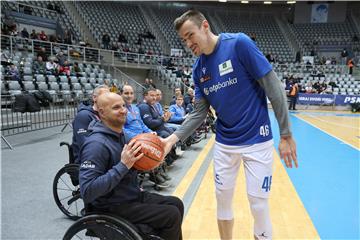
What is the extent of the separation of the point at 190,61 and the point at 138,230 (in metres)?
17.4

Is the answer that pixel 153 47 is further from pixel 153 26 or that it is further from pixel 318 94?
pixel 318 94

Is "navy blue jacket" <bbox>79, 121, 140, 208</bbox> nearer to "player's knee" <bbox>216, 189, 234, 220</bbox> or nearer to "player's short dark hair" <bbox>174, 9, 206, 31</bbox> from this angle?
"player's knee" <bbox>216, 189, 234, 220</bbox>

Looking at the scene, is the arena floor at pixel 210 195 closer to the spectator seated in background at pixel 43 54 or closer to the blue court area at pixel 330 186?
the blue court area at pixel 330 186

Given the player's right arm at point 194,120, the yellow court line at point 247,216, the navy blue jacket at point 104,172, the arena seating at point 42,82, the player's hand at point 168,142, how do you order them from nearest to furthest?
the navy blue jacket at point 104,172 < the player's hand at point 168,142 < the player's right arm at point 194,120 < the yellow court line at point 247,216 < the arena seating at point 42,82

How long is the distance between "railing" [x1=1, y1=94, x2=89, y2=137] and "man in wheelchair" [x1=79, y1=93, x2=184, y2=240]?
4.55 meters

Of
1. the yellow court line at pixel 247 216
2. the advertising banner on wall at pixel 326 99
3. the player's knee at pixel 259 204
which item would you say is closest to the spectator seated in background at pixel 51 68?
the yellow court line at pixel 247 216

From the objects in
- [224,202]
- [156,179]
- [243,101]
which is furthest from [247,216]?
[243,101]

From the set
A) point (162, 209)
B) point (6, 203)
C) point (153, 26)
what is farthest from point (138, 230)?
point (153, 26)

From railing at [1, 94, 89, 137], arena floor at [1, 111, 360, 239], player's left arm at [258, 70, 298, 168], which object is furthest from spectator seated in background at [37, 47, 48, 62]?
player's left arm at [258, 70, 298, 168]

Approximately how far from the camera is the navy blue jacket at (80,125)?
263 centimetres

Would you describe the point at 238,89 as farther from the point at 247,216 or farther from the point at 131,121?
the point at 131,121

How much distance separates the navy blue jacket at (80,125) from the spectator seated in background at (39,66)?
7357 millimetres

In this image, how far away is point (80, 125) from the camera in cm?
268

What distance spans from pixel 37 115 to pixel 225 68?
7178 millimetres
